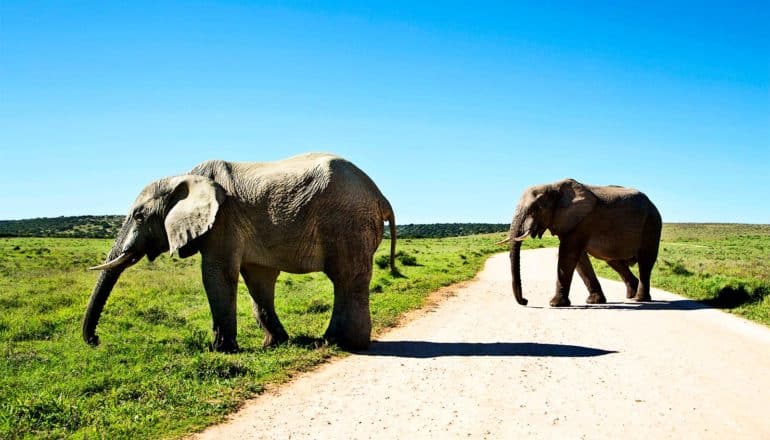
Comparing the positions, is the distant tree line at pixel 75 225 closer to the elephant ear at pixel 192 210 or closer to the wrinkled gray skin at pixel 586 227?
the wrinkled gray skin at pixel 586 227

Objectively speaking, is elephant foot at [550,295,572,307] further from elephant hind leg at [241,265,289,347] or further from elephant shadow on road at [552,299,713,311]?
elephant hind leg at [241,265,289,347]

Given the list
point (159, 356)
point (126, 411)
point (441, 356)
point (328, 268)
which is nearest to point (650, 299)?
point (441, 356)

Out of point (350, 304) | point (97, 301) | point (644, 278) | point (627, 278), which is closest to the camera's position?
point (97, 301)

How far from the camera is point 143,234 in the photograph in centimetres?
966

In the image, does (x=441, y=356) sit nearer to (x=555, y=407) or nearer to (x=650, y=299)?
(x=555, y=407)

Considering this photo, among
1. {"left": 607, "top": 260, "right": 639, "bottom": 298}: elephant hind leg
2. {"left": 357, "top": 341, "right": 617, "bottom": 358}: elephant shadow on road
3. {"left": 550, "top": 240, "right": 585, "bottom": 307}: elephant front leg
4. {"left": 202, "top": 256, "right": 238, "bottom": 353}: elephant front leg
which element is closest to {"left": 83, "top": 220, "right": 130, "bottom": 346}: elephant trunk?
{"left": 202, "top": 256, "right": 238, "bottom": 353}: elephant front leg

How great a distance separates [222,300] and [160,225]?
1.76 metres

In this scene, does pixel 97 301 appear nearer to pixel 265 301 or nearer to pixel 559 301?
pixel 265 301

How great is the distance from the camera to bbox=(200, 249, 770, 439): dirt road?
583 cm

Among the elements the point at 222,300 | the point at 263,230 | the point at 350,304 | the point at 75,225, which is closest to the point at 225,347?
the point at 222,300

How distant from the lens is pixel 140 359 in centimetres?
857

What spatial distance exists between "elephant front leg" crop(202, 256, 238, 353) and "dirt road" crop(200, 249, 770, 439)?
1.88 meters

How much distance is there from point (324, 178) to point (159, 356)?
3694 millimetres

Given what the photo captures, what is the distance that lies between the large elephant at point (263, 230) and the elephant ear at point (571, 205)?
7257 millimetres
